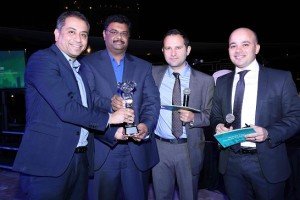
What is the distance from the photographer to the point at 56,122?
2.23 meters

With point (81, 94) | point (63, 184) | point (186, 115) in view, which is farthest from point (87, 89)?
point (186, 115)

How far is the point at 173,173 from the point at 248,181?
0.83 meters

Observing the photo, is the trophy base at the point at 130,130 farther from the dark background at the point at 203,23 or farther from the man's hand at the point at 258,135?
the dark background at the point at 203,23

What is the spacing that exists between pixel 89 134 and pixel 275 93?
1.68m

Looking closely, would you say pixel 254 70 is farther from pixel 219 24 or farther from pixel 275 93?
pixel 219 24

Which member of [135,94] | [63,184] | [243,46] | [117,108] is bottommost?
[63,184]

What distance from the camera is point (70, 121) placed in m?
2.21

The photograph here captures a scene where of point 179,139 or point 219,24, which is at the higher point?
point 219,24

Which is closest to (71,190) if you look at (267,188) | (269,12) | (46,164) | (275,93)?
(46,164)

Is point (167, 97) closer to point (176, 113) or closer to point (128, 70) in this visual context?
point (176, 113)

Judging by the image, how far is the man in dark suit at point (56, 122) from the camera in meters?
2.17

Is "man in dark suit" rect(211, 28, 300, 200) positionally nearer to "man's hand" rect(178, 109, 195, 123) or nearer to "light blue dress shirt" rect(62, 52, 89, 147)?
"man's hand" rect(178, 109, 195, 123)

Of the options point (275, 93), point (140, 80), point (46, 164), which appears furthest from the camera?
point (140, 80)

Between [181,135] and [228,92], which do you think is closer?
[228,92]
